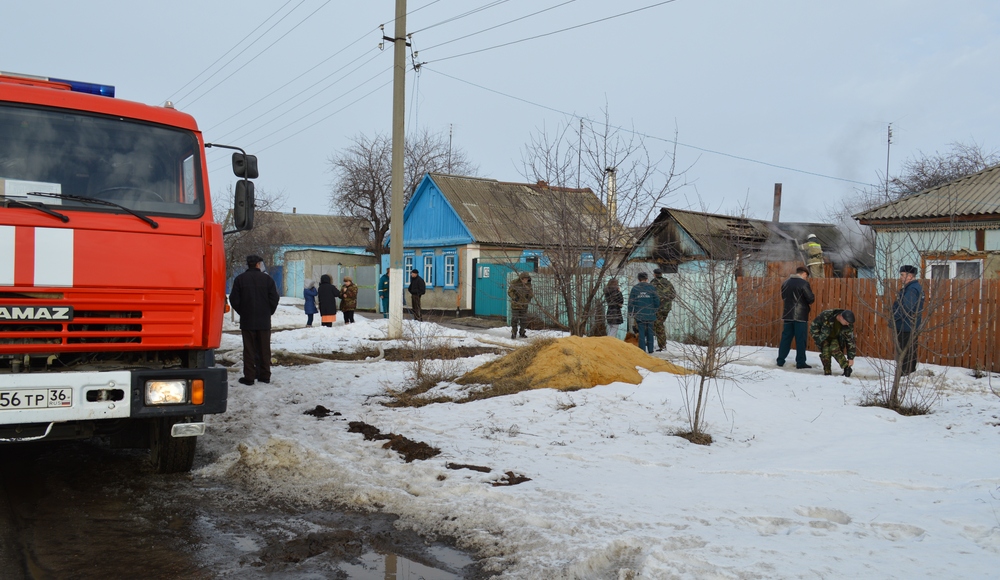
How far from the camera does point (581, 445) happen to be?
6949 millimetres

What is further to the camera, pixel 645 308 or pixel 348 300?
pixel 348 300

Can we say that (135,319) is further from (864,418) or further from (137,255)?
(864,418)

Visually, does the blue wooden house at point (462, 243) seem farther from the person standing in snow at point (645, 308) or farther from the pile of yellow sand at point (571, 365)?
the pile of yellow sand at point (571, 365)

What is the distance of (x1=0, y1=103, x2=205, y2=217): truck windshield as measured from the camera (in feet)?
17.0

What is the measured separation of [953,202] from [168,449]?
60.0ft

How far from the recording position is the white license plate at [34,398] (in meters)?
4.58

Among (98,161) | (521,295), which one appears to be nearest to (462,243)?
(521,295)

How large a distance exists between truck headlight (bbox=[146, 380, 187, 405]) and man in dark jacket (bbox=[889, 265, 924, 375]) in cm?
788

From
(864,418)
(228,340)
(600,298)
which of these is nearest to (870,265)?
(600,298)

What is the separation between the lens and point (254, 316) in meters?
10.6

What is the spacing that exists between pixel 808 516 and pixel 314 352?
11.7 metres

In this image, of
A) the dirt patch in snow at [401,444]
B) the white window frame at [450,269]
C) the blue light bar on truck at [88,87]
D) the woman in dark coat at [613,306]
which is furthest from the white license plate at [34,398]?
the white window frame at [450,269]

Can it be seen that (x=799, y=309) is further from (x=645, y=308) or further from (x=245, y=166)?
(x=245, y=166)

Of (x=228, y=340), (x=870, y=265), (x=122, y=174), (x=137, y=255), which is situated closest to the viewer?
(x=137, y=255)
